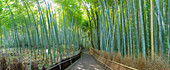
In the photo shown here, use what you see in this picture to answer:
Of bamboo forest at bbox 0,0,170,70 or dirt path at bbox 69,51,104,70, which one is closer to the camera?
bamboo forest at bbox 0,0,170,70

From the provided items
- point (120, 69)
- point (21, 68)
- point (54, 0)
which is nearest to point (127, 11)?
point (120, 69)

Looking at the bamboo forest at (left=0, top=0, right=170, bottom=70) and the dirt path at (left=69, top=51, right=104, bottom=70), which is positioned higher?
the bamboo forest at (left=0, top=0, right=170, bottom=70)

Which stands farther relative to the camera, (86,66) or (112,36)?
(86,66)

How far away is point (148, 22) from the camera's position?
3.82m

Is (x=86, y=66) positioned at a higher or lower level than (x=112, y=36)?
lower

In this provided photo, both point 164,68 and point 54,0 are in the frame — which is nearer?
point 164,68

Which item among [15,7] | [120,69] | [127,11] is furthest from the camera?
[15,7]

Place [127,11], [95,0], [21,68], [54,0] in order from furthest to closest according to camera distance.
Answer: [95,0] < [54,0] < [127,11] < [21,68]

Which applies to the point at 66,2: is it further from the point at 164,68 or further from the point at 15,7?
the point at 164,68

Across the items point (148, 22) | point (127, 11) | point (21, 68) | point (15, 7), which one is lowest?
point (21, 68)

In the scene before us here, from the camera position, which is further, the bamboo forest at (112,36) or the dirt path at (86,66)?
the dirt path at (86,66)

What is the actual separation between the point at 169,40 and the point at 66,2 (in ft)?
23.2

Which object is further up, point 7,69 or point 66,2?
point 66,2

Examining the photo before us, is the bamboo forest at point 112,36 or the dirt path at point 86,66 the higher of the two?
the bamboo forest at point 112,36
